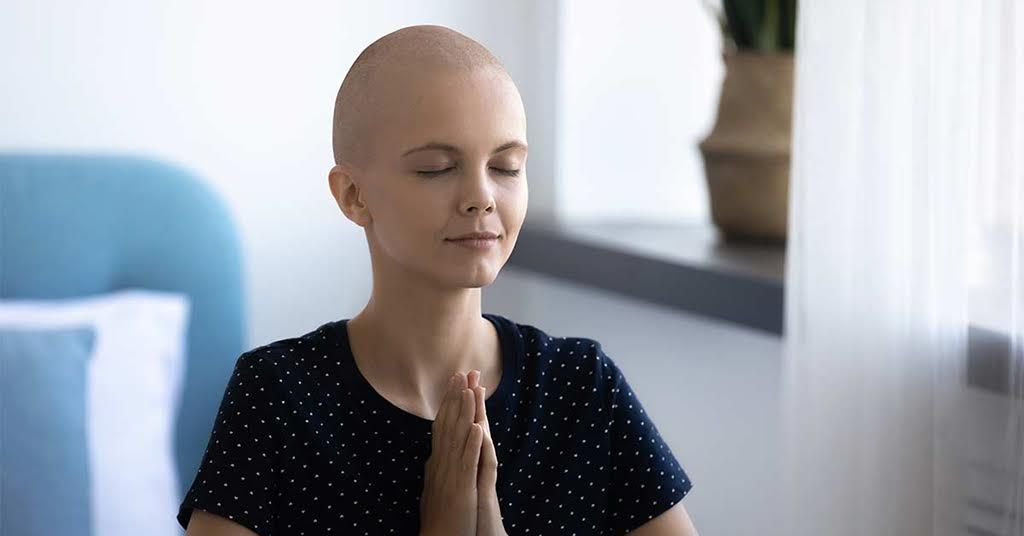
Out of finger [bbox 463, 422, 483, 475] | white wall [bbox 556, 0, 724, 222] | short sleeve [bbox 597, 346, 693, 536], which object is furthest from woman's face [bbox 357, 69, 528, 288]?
white wall [bbox 556, 0, 724, 222]

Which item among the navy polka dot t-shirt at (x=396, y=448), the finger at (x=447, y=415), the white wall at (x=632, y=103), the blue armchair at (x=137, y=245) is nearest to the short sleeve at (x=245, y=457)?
the navy polka dot t-shirt at (x=396, y=448)

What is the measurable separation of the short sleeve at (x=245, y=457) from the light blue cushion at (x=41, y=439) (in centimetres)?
95

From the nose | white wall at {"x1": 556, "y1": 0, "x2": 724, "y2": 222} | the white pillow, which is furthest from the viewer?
white wall at {"x1": 556, "y1": 0, "x2": 724, "y2": 222}

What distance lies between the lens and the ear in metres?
1.22

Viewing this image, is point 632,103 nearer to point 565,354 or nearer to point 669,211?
point 669,211

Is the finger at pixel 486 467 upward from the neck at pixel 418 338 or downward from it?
downward

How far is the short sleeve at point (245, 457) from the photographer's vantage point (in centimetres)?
118

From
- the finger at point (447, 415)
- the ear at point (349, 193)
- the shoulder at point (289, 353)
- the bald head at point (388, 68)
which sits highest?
the bald head at point (388, 68)

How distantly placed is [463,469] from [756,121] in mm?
1293

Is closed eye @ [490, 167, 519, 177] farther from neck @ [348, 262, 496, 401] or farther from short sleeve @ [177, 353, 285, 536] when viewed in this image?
short sleeve @ [177, 353, 285, 536]

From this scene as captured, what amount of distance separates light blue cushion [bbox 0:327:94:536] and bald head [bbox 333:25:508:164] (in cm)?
106

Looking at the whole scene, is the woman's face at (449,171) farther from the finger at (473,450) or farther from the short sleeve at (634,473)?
the short sleeve at (634,473)

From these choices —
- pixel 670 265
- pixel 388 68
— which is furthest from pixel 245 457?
pixel 670 265

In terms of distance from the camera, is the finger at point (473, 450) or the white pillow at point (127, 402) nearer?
the finger at point (473, 450)
